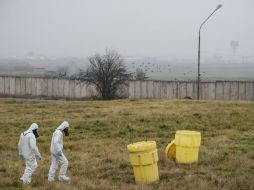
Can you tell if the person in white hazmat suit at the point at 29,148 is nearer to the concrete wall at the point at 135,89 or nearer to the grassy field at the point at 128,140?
the grassy field at the point at 128,140

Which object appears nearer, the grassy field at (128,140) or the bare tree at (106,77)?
the grassy field at (128,140)

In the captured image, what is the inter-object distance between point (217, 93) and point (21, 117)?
30.1 m

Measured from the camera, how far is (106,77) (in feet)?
196

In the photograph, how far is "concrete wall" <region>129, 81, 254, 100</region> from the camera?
5547cm

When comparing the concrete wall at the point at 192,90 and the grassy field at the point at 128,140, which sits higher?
the concrete wall at the point at 192,90

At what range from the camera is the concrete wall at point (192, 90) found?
55469 mm

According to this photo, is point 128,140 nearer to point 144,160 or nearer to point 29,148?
point 144,160

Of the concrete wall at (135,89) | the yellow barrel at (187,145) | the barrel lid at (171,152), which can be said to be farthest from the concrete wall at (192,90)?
the yellow barrel at (187,145)

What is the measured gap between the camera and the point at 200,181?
44.4 feet

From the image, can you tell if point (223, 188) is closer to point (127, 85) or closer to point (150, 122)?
point (150, 122)

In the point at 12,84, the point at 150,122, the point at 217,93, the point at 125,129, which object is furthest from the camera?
the point at 12,84

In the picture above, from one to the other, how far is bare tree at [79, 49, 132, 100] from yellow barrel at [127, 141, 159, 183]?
4409 centimetres

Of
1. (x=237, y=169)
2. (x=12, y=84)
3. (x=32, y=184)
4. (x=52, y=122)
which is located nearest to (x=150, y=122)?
(x=52, y=122)

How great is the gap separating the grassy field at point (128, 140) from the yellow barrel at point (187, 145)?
1.00 feet
